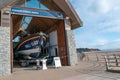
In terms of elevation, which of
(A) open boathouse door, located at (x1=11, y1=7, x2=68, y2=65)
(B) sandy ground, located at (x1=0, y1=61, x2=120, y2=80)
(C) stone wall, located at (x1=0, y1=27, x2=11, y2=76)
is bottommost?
(B) sandy ground, located at (x1=0, y1=61, x2=120, y2=80)

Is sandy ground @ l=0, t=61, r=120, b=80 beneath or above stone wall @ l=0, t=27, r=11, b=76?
beneath

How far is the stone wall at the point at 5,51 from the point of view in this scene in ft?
29.4

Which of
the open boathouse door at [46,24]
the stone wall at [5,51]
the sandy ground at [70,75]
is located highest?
the open boathouse door at [46,24]

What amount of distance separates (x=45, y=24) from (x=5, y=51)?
766cm

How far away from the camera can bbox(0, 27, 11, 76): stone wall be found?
897 centimetres

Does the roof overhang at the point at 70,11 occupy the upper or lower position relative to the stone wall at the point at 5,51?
upper

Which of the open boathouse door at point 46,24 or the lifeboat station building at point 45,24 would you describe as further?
the open boathouse door at point 46,24

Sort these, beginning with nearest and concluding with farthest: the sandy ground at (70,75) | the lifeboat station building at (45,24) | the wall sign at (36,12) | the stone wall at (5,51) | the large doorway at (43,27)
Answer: the sandy ground at (70,75), the stone wall at (5,51), the lifeboat station building at (45,24), the wall sign at (36,12), the large doorway at (43,27)

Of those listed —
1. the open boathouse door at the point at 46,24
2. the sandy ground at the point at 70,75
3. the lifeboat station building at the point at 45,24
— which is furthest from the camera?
the open boathouse door at the point at 46,24

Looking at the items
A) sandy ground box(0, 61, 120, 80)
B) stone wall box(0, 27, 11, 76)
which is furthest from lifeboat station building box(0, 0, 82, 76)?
sandy ground box(0, 61, 120, 80)

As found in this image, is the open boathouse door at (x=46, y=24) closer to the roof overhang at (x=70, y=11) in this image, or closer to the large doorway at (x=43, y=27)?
the large doorway at (x=43, y=27)

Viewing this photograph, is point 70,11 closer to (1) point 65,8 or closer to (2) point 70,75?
(1) point 65,8

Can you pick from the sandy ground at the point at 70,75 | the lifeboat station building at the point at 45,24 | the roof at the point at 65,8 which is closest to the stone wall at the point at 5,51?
the lifeboat station building at the point at 45,24

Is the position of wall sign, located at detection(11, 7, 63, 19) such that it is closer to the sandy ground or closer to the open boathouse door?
the open boathouse door
